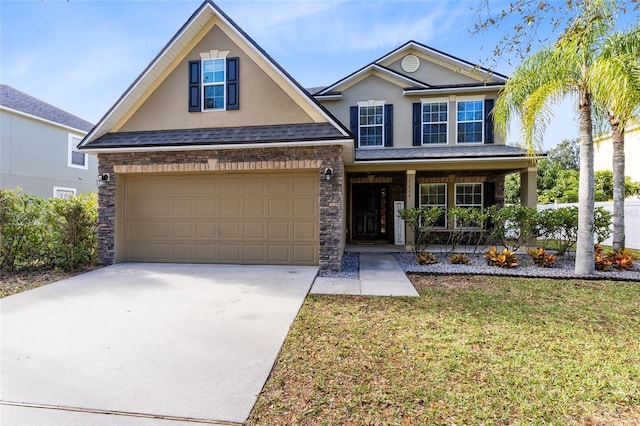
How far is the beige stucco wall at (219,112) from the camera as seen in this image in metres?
8.41

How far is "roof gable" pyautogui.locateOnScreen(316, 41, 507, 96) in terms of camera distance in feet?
39.0

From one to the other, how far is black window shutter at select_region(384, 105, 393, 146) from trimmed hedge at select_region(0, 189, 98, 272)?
10189mm

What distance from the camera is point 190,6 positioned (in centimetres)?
877

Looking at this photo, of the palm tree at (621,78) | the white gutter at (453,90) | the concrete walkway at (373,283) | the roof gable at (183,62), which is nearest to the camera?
the palm tree at (621,78)

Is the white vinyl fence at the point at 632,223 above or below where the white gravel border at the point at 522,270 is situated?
above

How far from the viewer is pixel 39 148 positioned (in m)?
14.6

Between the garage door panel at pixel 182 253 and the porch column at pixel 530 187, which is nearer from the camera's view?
the garage door panel at pixel 182 253

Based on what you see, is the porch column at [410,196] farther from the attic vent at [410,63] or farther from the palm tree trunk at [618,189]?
the palm tree trunk at [618,189]

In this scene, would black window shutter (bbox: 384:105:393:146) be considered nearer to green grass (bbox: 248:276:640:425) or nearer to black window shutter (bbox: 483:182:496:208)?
black window shutter (bbox: 483:182:496:208)

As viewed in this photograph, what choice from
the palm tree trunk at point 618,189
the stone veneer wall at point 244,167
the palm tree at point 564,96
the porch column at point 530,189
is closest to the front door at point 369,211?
the porch column at point 530,189

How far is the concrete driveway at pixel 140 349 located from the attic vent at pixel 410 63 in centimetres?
1051

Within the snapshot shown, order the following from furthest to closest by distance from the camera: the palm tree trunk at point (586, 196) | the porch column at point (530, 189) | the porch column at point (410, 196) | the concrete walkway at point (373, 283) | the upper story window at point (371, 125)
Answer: the upper story window at point (371, 125) → the porch column at point (410, 196) → the porch column at point (530, 189) → the palm tree trunk at point (586, 196) → the concrete walkway at point (373, 283)

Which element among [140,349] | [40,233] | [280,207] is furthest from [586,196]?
[40,233]

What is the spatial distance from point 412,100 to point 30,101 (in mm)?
18641
